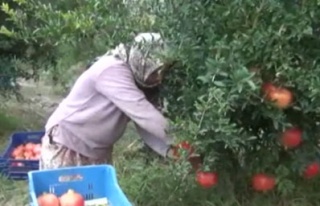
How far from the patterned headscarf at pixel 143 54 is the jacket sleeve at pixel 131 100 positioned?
50 millimetres

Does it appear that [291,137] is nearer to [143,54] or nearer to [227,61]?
[227,61]

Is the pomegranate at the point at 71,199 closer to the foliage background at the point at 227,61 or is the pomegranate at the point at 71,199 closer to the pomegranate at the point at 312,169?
the foliage background at the point at 227,61

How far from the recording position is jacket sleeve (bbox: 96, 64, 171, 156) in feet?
13.1

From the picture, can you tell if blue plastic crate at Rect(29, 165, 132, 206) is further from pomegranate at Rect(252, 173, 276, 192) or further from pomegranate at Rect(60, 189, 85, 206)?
pomegranate at Rect(252, 173, 276, 192)

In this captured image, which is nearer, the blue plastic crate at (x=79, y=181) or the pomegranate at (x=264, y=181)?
the blue plastic crate at (x=79, y=181)

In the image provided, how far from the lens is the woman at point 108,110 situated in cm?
398

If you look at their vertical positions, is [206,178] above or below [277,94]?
below

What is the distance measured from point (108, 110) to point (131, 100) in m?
0.28

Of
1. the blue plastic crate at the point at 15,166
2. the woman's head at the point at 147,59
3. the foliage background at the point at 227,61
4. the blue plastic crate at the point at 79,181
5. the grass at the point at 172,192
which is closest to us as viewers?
the foliage background at the point at 227,61

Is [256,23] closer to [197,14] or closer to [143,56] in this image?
[197,14]

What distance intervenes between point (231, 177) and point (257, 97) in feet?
2.92

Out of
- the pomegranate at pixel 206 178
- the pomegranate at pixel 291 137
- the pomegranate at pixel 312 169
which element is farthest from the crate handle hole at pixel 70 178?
the pomegranate at pixel 312 169

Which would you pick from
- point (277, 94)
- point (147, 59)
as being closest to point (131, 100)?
point (147, 59)

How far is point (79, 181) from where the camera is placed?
4062mm
